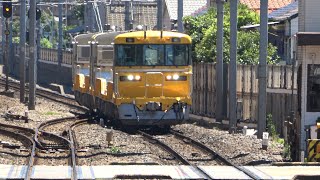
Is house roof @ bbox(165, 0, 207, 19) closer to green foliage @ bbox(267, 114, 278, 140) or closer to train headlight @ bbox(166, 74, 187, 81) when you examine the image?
train headlight @ bbox(166, 74, 187, 81)

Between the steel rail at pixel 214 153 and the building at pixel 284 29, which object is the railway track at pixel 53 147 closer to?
the steel rail at pixel 214 153

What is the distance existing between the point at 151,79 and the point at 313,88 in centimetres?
876

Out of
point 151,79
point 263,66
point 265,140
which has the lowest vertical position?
point 265,140

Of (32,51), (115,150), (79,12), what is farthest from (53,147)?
(79,12)

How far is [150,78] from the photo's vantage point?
1142 inches

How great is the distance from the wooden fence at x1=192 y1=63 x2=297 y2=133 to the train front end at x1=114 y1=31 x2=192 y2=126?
2505 mm

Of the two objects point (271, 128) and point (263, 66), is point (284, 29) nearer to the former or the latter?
point (271, 128)

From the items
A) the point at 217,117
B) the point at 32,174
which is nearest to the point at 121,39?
the point at 217,117

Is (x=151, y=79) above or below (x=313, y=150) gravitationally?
above

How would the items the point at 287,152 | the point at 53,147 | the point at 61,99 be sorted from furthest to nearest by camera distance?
1. the point at 61,99
2. the point at 53,147
3. the point at 287,152

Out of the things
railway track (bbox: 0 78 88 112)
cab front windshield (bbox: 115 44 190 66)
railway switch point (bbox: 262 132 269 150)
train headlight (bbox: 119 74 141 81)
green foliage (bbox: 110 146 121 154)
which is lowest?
railway track (bbox: 0 78 88 112)

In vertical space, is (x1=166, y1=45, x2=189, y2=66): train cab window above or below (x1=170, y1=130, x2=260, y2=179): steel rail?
above

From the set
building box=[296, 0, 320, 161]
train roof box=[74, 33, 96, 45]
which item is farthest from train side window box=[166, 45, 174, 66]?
building box=[296, 0, 320, 161]

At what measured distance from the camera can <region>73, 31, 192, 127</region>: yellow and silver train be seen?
95.0 feet
